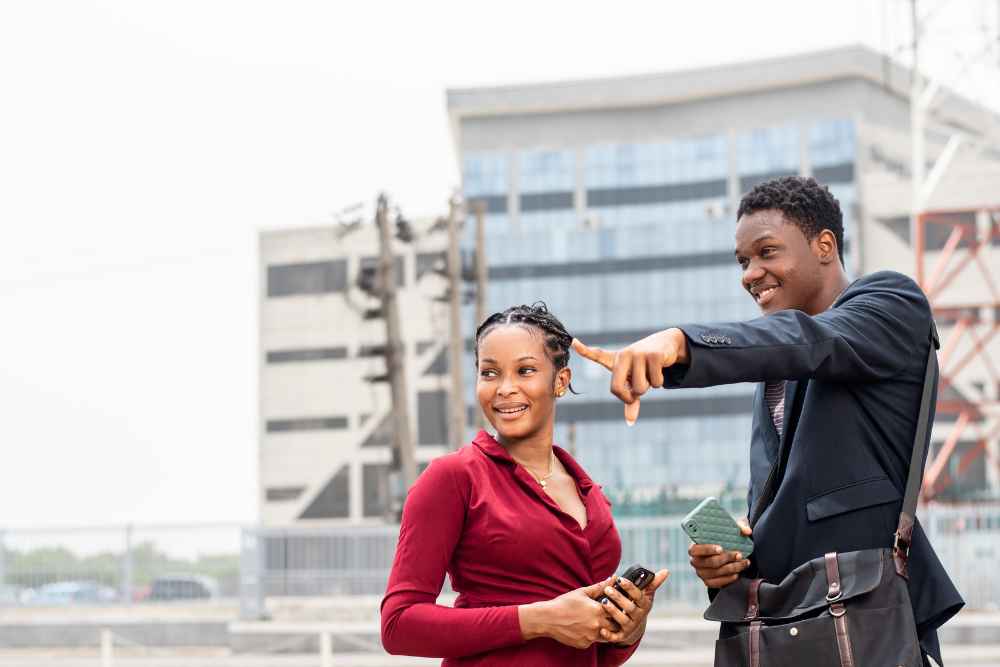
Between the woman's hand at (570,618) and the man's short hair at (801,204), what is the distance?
2.93ft

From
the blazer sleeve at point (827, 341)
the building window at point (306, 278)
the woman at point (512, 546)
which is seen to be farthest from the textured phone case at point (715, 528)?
the building window at point (306, 278)

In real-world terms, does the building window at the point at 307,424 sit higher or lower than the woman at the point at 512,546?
lower

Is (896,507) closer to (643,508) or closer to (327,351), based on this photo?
(643,508)

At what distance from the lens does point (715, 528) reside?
9.67 feet

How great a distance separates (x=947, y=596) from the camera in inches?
114

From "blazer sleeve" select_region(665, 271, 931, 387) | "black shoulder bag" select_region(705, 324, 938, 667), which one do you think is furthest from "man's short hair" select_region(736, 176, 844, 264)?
"black shoulder bag" select_region(705, 324, 938, 667)

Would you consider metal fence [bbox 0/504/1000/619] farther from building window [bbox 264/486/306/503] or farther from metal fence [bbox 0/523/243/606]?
building window [bbox 264/486/306/503]

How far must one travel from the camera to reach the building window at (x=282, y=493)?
76500mm

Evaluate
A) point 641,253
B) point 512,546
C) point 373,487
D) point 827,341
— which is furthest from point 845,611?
point 373,487

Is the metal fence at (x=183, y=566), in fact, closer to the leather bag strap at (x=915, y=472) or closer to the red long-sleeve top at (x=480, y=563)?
the red long-sleeve top at (x=480, y=563)

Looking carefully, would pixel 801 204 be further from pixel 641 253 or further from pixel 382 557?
pixel 641 253

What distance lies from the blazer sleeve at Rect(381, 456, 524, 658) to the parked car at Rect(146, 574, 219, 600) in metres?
17.4

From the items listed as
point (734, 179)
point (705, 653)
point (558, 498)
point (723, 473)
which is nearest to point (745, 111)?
point (734, 179)

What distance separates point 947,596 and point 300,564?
18.2 meters
